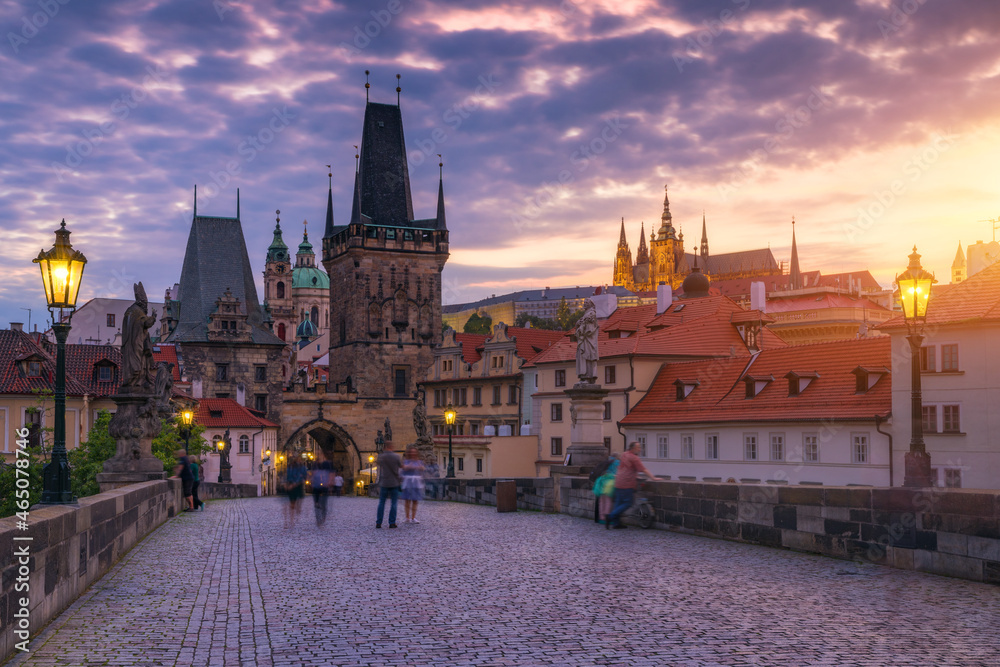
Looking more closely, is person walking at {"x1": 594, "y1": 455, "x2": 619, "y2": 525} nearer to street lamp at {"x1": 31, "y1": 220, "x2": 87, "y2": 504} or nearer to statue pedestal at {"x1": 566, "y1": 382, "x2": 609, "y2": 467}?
statue pedestal at {"x1": 566, "y1": 382, "x2": 609, "y2": 467}

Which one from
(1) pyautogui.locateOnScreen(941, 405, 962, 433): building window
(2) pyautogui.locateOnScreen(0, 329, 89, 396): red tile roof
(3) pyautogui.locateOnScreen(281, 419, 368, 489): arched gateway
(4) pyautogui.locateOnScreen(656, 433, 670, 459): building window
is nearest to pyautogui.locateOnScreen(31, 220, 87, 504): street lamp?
(1) pyautogui.locateOnScreen(941, 405, 962, 433): building window

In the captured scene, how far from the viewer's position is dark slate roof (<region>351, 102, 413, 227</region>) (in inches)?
3659

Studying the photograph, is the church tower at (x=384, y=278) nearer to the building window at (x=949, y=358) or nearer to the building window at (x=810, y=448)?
the building window at (x=810, y=448)

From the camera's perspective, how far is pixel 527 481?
23.1 m

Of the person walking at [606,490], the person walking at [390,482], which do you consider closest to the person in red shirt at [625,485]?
the person walking at [606,490]

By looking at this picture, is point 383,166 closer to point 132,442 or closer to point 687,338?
point 687,338

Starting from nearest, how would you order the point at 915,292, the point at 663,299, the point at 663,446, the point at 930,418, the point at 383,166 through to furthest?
the point at 915,292 → the point at 930,418 → the point at 663,446 → the point at 663,299 → the point at 383,166

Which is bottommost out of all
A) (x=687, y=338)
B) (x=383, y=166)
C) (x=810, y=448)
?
(x=810, y=448)

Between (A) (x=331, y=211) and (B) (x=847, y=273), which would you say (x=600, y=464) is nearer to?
(A) (x=331, y=211)

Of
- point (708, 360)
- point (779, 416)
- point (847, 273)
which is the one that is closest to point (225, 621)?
point (779, 416)

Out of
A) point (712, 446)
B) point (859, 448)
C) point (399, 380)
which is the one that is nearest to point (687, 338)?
Answer: point (712, 446)

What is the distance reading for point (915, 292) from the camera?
1553 centimetres

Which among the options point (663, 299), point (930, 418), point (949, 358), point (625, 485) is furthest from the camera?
point (663, 299)

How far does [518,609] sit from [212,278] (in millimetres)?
80042
